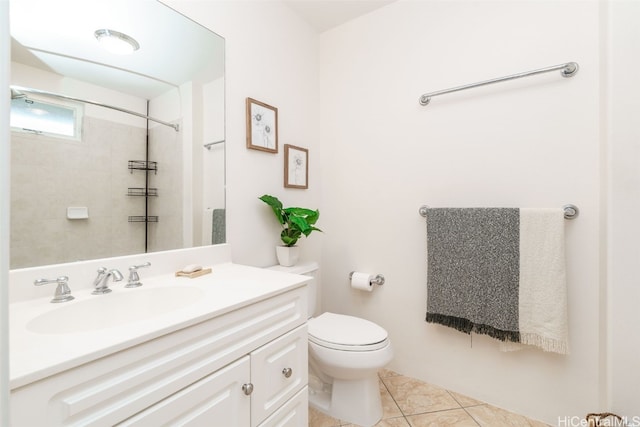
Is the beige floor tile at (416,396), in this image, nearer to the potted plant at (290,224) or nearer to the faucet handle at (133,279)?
the potted plant at (290,224)

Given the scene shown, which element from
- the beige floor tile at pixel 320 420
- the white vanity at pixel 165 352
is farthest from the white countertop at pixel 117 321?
the beige floor tile at pixel 320 420

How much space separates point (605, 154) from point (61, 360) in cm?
187

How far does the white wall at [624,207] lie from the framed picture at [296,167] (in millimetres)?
1487

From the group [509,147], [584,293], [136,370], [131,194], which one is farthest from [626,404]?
[131,194]

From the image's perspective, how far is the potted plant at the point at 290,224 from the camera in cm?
155

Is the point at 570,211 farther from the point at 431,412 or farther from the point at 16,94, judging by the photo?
the point at 16,94

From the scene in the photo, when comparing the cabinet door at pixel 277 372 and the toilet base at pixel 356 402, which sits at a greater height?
the cabinet door at pixel 277 372

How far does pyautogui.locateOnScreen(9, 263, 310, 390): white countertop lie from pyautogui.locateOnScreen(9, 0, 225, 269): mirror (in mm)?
188

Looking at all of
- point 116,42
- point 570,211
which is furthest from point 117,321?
point 570,211

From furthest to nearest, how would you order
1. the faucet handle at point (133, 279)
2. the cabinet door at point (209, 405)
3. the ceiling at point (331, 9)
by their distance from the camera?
1. the ceiling at point (331, 9)
2. the faucet handle at point (133, 279)
3. the cabinet door at point (209, 405)

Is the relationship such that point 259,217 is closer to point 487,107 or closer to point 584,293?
point 487,107

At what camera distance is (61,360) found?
0.50 metres

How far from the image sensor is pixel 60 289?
85 centimetres

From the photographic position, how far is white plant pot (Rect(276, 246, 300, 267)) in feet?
5.28
